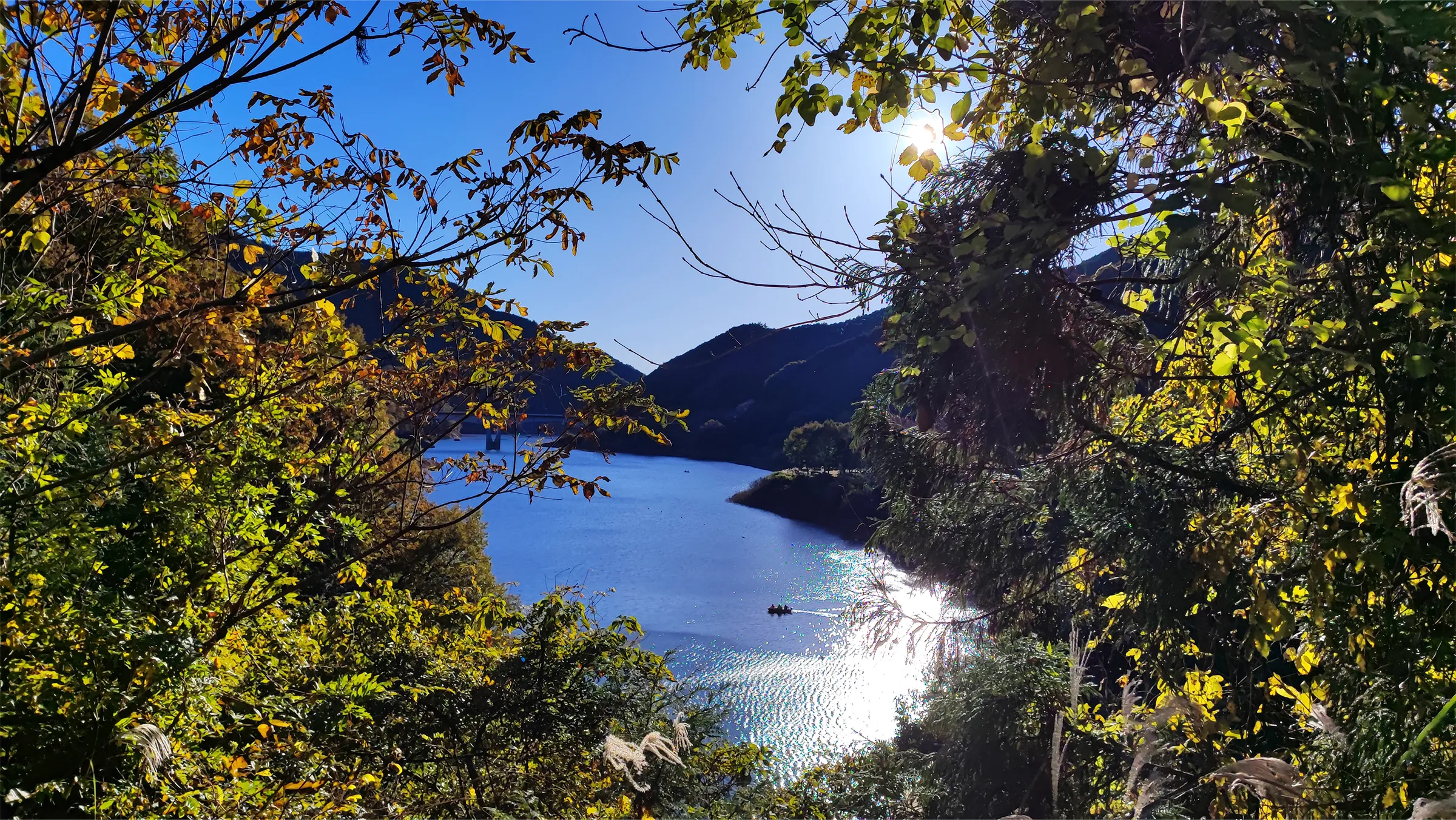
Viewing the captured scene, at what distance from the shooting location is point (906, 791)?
398 inches

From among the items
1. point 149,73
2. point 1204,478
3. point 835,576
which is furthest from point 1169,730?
point 835,576

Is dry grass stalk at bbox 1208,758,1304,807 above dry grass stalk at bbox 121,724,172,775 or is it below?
below

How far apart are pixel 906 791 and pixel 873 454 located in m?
6.64

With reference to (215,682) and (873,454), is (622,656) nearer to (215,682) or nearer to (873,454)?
(873,454)

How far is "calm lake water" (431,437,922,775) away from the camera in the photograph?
19078mm

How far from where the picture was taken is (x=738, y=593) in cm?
2942

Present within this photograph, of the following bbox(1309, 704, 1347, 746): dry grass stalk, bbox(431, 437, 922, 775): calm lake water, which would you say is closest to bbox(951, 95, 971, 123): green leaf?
bbox(1309, 704, 1347, 746): dry grass stalk

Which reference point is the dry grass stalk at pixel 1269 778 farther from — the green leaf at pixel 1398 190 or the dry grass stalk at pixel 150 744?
the dry grass stalk at pixel 150 744

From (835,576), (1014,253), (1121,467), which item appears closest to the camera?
(1014,253)

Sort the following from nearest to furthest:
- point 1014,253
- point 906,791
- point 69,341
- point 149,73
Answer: point 69,341
point 1014,253
point 149,73
point 906,791

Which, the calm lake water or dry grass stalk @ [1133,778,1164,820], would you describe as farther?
the calm lake water

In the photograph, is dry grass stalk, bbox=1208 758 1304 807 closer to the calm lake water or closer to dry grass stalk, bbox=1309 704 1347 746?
dry grass stalk, bbox=1309 704 1347 746

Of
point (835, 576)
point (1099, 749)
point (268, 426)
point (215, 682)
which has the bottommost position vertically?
point (835, 576)

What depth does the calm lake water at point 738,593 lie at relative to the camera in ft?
62.6
